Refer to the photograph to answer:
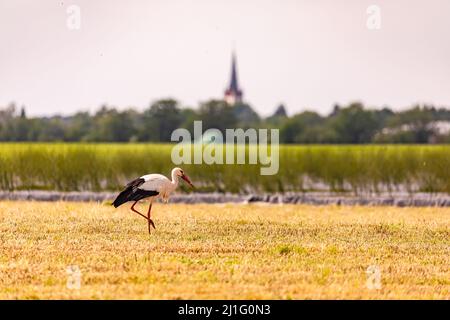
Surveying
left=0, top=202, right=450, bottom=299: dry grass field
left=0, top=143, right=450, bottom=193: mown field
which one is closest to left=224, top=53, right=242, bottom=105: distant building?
left=0, top=143, right=450, bottom=193: mown field

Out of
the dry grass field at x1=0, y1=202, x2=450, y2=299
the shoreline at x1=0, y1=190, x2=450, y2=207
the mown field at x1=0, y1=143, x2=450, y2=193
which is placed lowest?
the shoreline at x1=0, y1=190, x2=450, y2=207

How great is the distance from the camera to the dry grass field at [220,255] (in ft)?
28.8

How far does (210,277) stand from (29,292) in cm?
176

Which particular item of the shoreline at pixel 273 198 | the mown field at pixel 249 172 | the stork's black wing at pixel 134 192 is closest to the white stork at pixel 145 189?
the stork's black wing at pixel 134 192

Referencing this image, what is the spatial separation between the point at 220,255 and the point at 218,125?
54.8m

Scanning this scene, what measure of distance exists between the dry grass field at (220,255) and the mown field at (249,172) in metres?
7.37

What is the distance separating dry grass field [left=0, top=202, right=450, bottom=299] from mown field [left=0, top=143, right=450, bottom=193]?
737 centimetres

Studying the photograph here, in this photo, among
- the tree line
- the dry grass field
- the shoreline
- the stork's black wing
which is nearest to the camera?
the dry grass field

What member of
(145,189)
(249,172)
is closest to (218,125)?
(249,172)

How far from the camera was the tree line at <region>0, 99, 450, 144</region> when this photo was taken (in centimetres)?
5656

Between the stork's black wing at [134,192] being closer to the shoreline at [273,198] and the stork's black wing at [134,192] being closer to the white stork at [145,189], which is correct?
the white stork at [145,189]

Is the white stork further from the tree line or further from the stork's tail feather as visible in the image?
the tree line

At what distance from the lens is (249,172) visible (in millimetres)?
23109
